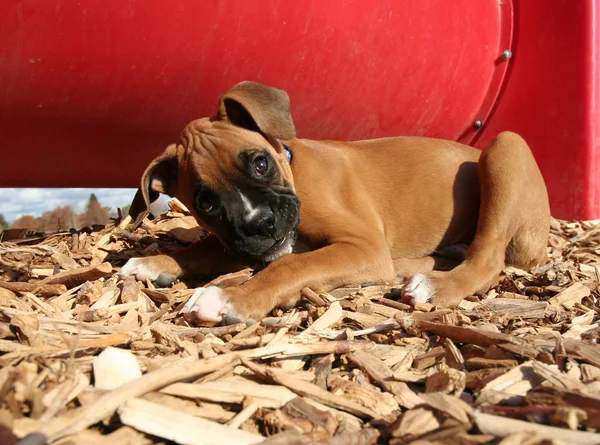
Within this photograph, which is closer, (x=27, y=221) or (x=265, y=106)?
(x=265, y=106)

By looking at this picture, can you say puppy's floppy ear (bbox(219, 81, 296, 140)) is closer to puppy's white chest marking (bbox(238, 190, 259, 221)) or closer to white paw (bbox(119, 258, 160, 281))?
puppy's white chest marking (bbox(238, 190, 259, 221))

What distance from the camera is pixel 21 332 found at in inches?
106

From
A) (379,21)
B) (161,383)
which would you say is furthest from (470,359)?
(379,21)

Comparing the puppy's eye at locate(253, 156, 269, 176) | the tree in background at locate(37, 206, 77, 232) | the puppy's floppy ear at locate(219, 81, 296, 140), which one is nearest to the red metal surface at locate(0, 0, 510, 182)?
the puppy's floppy ear at locate(219, 81, 296, 140)

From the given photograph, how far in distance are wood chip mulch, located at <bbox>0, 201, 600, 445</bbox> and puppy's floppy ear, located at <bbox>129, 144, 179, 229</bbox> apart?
3.39 ft

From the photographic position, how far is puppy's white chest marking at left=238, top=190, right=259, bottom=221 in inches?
164

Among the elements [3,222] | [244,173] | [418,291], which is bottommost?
[3,222]

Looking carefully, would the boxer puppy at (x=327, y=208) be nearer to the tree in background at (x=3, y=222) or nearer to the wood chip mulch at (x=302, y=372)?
the wood chip mulch at (x=302, y=372)

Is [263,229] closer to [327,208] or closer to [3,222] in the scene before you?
[327,208]

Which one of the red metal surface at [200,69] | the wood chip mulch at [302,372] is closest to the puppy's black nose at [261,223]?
the wood chip mulch at [302,372]

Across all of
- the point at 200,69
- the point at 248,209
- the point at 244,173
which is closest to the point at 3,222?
the point at 200,69

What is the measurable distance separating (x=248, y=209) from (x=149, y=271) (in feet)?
3.29

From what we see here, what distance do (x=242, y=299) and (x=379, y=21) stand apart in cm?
350

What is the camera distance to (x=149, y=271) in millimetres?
4547
